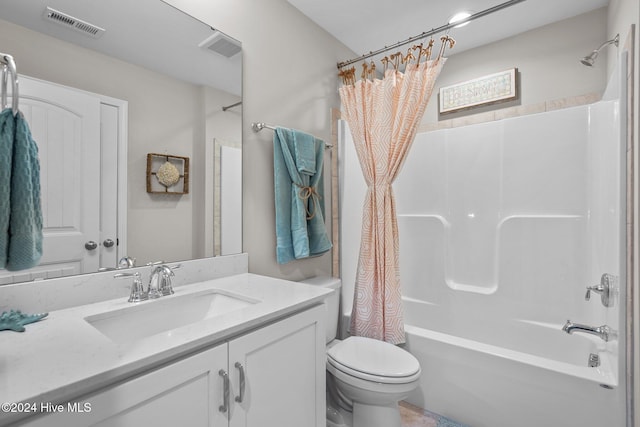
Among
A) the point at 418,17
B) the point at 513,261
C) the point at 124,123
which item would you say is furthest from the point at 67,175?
the point at 513,261


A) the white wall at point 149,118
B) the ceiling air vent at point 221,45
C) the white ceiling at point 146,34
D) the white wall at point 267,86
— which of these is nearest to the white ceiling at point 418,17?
the white wall at point 267,86

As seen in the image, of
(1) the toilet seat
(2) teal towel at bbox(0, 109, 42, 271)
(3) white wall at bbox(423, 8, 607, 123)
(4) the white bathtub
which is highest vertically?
(3) white wall at bbox(423, 8, 607, 123)

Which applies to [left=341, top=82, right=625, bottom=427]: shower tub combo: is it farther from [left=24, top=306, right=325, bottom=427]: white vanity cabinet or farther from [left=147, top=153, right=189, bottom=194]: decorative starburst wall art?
[left=147, top=153, right=189, bottom=194]: decorative starburst wall art

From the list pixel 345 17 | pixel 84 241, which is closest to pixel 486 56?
pixel 345 17

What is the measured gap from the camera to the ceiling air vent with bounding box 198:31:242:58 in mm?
1547

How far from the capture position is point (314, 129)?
7.23ft

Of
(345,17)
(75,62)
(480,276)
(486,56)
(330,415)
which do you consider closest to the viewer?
(75,62)

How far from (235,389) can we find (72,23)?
136cm

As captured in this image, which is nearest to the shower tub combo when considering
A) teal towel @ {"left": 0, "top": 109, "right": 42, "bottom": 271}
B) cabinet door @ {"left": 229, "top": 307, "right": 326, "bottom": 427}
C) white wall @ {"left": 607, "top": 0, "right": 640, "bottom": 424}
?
white wall @ {"left": 607, "top": 0, "right": 640, "bottom": 424}

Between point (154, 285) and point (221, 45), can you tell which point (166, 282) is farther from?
point (221, 45)

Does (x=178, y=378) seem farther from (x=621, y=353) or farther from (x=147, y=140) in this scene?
(x=621, y=353)

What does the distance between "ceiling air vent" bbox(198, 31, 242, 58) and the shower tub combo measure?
103 centimetres

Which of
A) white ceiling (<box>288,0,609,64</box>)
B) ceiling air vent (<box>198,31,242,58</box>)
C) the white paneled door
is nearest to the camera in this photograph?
the white paneled door

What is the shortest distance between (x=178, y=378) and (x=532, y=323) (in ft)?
7.37
